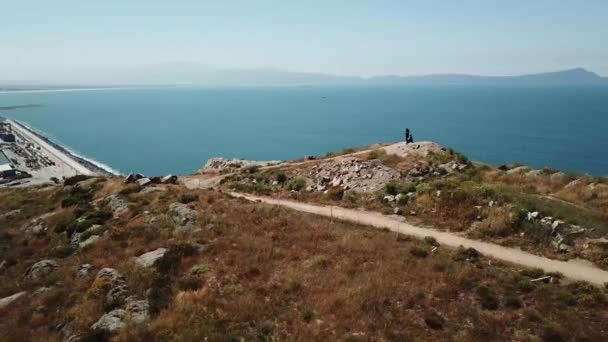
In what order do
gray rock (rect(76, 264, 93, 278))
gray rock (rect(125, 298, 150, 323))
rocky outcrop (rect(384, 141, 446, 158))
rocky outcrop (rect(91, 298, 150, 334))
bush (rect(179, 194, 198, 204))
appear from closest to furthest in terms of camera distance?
rocky outcrop (rect(91, 298, 150, 334)) → gray rock (rect(125, 298, 150, 323)) → gray rock (rect(76, 264, 93, 278)) → bush (rect(179, 194, 198, 204)) → rocky outcrop (rect(384, 141, 446, 158))

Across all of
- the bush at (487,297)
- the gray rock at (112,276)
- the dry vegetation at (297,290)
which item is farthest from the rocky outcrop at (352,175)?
the gray rock at (112,276)

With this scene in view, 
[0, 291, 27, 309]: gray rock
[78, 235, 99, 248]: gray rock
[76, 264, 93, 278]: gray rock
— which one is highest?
[76, 264, 93, 278]: gray rock

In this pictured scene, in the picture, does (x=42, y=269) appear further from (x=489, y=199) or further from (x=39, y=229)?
(x=489, y=199)

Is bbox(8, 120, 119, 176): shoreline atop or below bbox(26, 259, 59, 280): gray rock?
below

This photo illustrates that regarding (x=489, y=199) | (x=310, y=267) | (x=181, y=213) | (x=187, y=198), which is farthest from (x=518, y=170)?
(x=181, y=213)

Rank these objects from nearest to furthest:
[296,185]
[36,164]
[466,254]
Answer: [466,254], [296,185], [36,164]

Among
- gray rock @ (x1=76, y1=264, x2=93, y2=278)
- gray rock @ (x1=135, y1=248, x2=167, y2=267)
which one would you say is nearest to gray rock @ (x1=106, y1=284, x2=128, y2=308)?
gray rock @ (x1=135, y1=248, x2=167, y2=267)

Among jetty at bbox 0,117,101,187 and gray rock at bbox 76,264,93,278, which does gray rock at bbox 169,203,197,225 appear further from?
jetty at bbox 0,117,101,187
